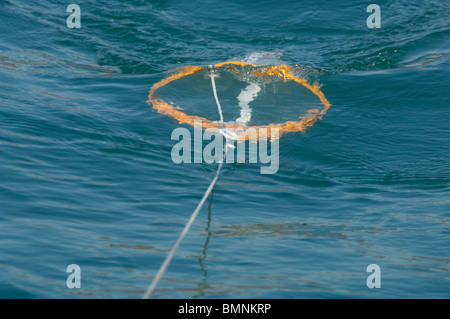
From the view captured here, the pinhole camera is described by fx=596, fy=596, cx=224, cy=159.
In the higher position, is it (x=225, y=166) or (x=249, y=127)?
(x=249, y=127)

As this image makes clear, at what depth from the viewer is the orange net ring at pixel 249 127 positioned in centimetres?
735

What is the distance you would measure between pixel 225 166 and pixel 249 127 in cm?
91

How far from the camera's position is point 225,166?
6.57 m

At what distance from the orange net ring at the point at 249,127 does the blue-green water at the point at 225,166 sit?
14 centimetres

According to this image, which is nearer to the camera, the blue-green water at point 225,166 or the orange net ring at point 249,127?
the blue-green water at point 225,166

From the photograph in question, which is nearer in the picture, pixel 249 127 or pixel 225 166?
pixel 225 166

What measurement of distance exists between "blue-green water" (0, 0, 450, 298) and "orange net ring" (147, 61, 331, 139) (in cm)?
14

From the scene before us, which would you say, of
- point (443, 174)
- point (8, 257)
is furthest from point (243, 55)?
point (8, 257)

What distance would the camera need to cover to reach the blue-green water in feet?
14.7

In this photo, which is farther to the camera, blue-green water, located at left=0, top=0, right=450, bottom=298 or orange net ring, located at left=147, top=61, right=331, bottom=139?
orange net ring, located at left=147, top=61, right=331, bottom=139

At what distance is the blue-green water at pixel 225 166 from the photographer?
447 centimetres

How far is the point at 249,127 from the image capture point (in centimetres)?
730

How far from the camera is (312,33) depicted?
10.7m

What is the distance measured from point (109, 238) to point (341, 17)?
7719mm
